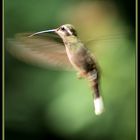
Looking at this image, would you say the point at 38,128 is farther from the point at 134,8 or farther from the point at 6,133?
the point at 134,8

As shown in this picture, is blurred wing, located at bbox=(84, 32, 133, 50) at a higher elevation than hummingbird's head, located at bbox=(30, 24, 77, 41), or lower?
lower

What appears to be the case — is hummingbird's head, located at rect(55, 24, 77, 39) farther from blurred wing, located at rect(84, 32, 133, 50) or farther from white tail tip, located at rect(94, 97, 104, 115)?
white tail tip, located at rect(94, 97, 104, 115)

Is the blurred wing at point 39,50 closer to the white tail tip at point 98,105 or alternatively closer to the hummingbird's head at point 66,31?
the hummingbird's head at point 66,31

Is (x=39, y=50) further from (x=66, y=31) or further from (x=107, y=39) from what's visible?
(x=107, y=39)

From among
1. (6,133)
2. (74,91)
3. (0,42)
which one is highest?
(0,42)

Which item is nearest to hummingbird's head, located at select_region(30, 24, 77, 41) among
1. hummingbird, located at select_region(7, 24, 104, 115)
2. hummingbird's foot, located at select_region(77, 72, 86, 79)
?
hummingbird, located at select_region(7, 24, 104, 115)

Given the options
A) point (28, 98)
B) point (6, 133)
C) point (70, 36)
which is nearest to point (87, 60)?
point (70, 36)
